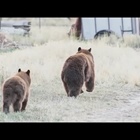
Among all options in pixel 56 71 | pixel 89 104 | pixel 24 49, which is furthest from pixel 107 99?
pixel 24 49

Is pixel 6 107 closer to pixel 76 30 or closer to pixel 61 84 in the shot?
pixel 61 84

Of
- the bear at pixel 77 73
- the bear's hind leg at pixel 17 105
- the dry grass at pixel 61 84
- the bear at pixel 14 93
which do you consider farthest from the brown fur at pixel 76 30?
the bear's hind leg at pixel 17 105

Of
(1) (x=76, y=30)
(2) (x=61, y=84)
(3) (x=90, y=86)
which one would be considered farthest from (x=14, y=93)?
(1) (x=76, y=30)

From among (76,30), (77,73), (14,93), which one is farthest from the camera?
(76,30)

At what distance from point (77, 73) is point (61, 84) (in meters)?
0.23

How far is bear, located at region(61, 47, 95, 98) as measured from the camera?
563cm

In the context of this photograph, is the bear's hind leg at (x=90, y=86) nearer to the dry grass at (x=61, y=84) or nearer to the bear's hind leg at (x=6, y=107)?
the dry grass at (x=61, y=84)

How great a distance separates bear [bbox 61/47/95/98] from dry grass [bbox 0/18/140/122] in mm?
64

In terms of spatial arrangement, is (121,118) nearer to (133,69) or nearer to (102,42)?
(133,69)

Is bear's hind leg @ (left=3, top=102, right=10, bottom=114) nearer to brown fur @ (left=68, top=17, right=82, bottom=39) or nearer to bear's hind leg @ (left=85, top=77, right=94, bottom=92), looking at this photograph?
bear's hind leg @ (left=85, top=77, right=94, bottom=92)

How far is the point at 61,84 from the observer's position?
572cm

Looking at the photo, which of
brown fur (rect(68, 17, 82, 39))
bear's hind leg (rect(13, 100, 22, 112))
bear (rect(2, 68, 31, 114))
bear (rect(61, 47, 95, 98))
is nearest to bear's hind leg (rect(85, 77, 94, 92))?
bear (rect(61, 47, 95, 98))

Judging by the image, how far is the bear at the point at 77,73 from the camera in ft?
18.5

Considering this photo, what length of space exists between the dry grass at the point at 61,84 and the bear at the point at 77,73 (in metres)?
0.06
